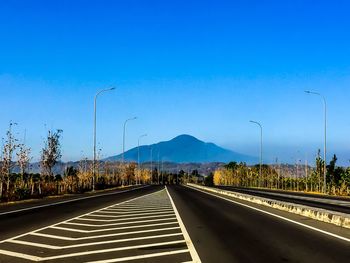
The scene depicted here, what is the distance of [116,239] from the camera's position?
45.7ft

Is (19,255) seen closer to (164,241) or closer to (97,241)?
(97,241)

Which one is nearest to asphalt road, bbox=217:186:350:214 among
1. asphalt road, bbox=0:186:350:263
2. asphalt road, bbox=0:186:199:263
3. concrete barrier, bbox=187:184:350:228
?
concrete barrier, bbox=187:184:350:228

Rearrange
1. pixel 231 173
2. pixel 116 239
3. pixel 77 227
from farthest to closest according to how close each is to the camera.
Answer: pixel 231 173, pixel 77 227, pixel 116 239

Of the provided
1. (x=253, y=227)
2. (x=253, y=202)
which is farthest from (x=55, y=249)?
(x=253, y=202)

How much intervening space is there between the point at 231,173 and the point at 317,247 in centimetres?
12024

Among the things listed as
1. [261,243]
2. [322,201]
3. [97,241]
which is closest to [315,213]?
[261,243]

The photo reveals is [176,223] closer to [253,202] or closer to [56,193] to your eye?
[253,202]

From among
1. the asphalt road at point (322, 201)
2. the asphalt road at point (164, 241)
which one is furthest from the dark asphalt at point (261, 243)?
the asphalt road at point (322, 201)

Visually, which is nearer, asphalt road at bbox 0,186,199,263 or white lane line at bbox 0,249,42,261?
white lane line at bbox 0,249,42,261

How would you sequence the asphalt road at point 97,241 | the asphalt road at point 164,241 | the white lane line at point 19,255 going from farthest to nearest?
1. the asphalt road at point 164,241
2. the asphalt road at point 97,241
3. the white lane line at point 19,255

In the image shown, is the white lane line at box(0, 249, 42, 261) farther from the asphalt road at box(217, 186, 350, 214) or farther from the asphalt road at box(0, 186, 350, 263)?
the asphalt road at box(217, 186, 350, 214)

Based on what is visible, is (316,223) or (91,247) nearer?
(91,247)

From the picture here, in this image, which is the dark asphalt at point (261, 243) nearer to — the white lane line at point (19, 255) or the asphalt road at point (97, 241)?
the asphalt road at point (97, 241)

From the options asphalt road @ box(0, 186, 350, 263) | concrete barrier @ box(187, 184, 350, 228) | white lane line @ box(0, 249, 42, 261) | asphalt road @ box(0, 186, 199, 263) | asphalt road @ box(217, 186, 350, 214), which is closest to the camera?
white lane line @ box(0, 249, 42, 261)
